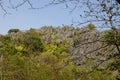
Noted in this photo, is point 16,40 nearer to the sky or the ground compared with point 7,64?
nearer to the ground

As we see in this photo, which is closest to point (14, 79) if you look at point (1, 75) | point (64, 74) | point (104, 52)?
point (1, 75)

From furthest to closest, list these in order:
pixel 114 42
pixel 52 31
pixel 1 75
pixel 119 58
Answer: pixel 52 31 < pixel 1 75 < pixel 119 58 < pixel 114 42

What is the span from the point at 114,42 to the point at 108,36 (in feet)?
0.70

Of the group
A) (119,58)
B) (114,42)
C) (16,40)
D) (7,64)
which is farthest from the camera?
(16,40)

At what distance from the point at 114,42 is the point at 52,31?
243ft

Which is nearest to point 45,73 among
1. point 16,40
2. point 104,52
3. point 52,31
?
point 104,52

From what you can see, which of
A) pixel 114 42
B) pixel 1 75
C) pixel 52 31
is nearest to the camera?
pixel 114 42

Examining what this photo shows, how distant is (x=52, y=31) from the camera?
80.5 metres

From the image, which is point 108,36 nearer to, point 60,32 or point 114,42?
point 114,42

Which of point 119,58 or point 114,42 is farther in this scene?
point 119,58

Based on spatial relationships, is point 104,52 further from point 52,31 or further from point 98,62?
point 52,31

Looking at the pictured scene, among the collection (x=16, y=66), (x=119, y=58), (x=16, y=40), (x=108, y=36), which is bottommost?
(x=16, y=40)

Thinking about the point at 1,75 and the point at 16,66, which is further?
the point at 16,66

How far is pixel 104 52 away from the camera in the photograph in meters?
7.12
